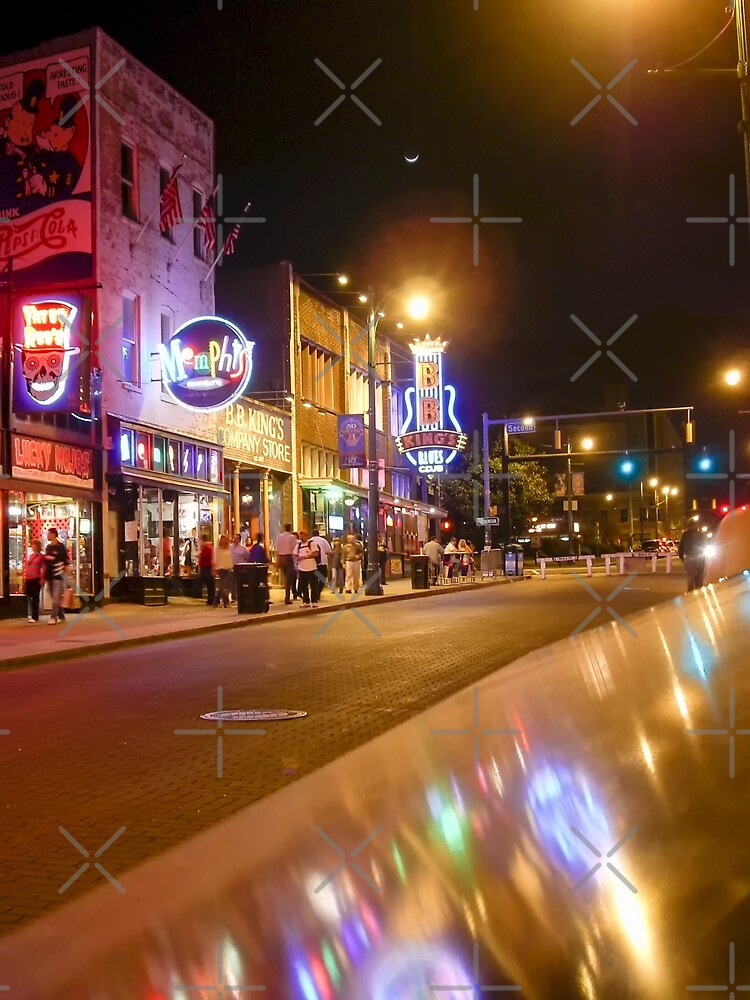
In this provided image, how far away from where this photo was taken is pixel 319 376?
131ft

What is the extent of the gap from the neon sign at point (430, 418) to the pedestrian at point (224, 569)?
1831cm

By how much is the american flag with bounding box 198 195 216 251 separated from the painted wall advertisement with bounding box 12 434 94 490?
8.80m

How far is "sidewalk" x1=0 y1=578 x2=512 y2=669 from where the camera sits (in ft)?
50.1

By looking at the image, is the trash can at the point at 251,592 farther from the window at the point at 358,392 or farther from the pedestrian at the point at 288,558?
the window at the point at 358,392

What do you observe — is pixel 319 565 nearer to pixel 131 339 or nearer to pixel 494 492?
pixel 131 339

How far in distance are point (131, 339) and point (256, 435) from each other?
7.72 metres

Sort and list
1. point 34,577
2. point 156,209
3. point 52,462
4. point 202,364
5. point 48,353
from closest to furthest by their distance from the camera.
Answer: point 34,577, point 48,353, point 52,462, point 202,364, point 156,209

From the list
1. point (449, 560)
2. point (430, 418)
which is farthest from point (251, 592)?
point (430, 418)

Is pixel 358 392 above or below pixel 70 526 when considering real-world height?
above

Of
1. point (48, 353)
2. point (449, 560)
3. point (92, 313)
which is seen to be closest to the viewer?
point (48, 353)

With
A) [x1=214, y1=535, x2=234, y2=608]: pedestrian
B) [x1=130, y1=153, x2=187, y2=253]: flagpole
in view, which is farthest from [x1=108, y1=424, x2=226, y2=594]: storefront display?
[x1=130, y1=153, x2=187, y2=253]: flagpole

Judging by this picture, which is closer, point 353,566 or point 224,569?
point 224,569

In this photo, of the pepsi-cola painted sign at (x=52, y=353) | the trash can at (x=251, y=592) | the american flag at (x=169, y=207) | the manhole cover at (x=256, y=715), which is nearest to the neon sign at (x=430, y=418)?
the american flag at (x=169, y=207)

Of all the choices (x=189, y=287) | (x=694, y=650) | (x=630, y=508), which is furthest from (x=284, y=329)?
(x=630, y=508)
